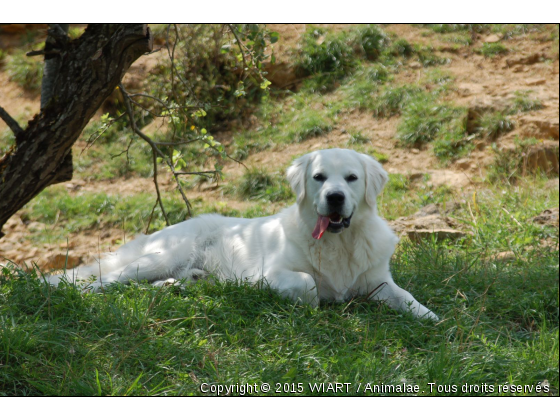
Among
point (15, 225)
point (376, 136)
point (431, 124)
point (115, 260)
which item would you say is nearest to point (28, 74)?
point (15, 225)

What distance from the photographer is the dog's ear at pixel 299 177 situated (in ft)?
13.8

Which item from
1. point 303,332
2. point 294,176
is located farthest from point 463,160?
point 303,332

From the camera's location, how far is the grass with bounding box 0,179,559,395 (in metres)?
2.89

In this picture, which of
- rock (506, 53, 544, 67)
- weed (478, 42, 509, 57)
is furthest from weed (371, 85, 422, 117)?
rock (506, 53, 544, 67)

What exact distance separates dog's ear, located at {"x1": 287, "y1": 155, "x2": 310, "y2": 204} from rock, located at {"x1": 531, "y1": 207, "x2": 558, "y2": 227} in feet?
9.82

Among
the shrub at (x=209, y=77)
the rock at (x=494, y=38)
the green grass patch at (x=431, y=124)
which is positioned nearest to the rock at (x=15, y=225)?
the shrub at (x=209, y=77)

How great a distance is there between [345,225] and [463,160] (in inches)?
196

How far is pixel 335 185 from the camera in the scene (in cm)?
387

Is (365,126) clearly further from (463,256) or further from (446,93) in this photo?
(463,256)

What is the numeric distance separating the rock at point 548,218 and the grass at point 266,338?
4.58 feet

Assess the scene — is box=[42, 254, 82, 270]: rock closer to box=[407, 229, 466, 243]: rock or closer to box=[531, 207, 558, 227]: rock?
box=[407, 229, 466, 243]: rock

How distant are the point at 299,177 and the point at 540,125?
540 cm

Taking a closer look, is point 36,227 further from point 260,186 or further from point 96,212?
point 260,186

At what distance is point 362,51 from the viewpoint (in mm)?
10758
